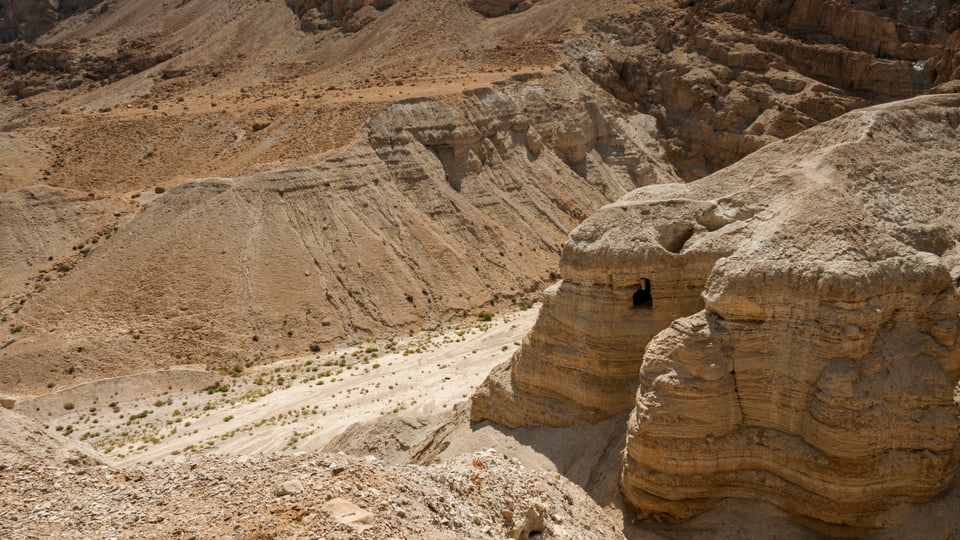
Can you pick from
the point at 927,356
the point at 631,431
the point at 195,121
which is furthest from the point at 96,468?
the point at 195,121

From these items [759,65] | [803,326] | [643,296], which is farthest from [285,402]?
[759,65]

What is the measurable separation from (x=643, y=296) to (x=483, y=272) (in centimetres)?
2062

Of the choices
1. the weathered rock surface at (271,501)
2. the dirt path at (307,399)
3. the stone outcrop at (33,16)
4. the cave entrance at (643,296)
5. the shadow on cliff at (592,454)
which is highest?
the stone outcrop at (33,16)

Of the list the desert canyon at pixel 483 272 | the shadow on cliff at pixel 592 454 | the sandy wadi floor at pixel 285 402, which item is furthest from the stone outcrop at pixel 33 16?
the shadow on cliff at pixel 592 454

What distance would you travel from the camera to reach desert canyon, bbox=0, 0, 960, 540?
11977mm

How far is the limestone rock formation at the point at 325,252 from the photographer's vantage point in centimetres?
2980

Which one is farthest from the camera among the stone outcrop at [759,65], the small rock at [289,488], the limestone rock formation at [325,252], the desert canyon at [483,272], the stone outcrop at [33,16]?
the stone outcrop at [33,16]

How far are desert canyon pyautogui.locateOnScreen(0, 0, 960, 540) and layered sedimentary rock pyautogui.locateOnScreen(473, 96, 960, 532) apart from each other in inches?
2.2

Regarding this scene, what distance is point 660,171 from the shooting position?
1889 inches

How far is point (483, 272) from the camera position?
36188mm

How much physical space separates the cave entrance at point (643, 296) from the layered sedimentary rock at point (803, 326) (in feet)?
0.29

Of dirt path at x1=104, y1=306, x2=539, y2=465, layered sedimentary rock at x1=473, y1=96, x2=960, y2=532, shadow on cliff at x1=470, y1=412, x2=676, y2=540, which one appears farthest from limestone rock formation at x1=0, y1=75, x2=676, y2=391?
layered sedimentary rock at x1=473, y1=96, x2=960, y2=532

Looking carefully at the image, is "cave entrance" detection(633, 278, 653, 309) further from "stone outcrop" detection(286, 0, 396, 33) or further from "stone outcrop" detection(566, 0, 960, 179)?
"stone outcrop" detection(286, 0, 396, 33)

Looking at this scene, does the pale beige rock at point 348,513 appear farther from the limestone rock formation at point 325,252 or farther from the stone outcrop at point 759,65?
the stone outcrop at point 759,65
